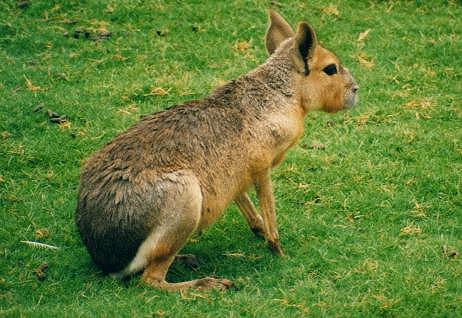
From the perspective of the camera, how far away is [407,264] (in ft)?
18.2

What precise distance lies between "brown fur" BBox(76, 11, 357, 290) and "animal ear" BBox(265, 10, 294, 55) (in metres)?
0.02

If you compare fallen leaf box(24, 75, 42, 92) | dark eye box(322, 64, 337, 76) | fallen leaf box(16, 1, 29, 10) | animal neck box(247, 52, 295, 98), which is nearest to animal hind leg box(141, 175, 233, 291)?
animal neck box(247, 52, 295, 98)

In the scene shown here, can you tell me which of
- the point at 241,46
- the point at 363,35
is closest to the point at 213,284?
the point at 241,46

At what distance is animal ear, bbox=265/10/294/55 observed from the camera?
623 centimetres

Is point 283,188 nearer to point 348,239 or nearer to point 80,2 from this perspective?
point 348,239

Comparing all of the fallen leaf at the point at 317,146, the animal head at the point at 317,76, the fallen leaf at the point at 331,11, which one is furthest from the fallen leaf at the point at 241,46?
the animal head at the point at 317,76

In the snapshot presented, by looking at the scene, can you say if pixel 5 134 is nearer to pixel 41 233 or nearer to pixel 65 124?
pixel 65 124

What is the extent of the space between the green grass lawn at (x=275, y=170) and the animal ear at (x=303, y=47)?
1279mm

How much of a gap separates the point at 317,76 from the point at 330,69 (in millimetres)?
114

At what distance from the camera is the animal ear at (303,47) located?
5.60 m

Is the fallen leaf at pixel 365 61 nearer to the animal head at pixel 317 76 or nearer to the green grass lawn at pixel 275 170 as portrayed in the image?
the green grass lawn at pixel 275 170

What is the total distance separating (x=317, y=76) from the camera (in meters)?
5.87

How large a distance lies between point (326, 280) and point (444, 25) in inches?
187

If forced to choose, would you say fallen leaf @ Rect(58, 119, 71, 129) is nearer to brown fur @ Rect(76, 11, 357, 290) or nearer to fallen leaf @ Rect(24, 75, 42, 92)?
fallen leaf @ Rect(24, 75, 42, 92)
